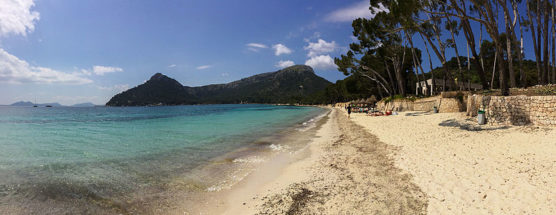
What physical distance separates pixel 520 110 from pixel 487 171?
8.35 metres

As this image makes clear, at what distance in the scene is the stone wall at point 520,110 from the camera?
30.4 ft

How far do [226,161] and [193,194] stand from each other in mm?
3091

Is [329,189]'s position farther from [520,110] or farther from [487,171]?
[520,110]

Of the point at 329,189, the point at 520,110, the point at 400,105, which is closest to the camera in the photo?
the point at 329,189

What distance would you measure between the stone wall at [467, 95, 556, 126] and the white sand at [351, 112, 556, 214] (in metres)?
1.11

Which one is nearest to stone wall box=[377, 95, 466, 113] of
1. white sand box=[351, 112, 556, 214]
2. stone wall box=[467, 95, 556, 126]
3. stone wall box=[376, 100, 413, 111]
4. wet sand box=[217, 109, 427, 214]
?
stone wall box=[376, 100, 413, 111]

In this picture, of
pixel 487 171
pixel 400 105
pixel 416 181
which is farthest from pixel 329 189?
pixel 400 105

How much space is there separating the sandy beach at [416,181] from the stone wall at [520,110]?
1.93 meters

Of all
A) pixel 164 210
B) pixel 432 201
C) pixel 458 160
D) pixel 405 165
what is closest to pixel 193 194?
pixel 164 210

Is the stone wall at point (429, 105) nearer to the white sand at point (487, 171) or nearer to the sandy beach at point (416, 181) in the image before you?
the white sand at point (487, 171)

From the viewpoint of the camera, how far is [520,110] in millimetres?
10391

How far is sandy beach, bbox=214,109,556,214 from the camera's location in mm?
3982

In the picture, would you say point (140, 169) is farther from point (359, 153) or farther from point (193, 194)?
point (359, 153)

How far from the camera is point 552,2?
1823 cm
